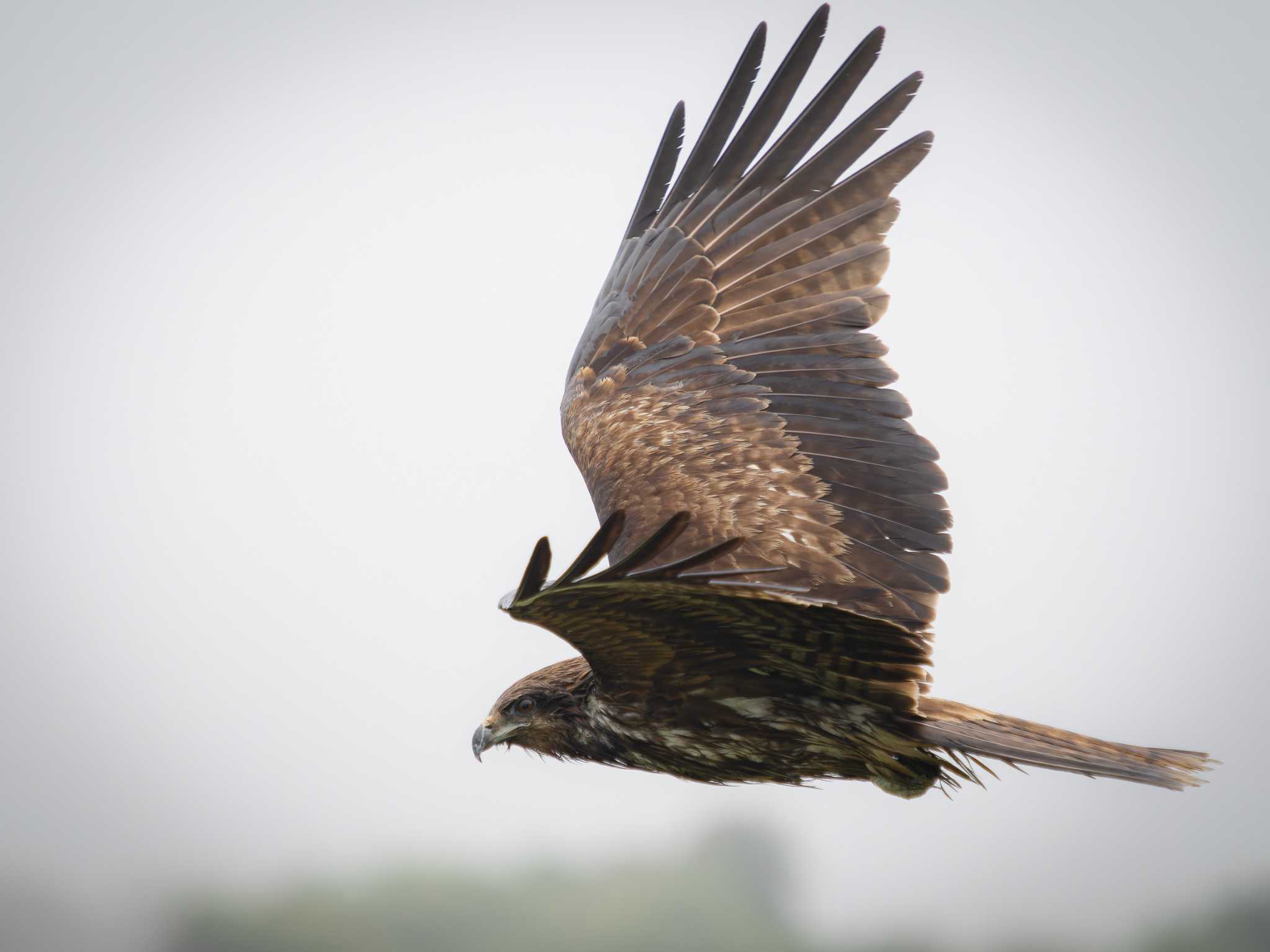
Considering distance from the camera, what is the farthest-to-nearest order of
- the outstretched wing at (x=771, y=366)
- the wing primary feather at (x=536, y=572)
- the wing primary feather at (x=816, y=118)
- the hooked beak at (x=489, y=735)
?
the wing primary feather at (x=816, y=118) < the hooked beak at (x=489, y=735) < the outstretched wing at (x=771, y=366) < the wing primary feather at (x=536, y=572)

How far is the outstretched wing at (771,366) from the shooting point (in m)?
5.71

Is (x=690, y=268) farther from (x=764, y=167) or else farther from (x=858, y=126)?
(x=858, y=126)

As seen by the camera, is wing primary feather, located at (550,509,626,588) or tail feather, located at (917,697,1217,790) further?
tail feather, located at (917,697,1217,790)

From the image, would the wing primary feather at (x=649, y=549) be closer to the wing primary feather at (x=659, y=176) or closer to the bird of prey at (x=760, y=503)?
the bird of prey at (x=760, y=503)

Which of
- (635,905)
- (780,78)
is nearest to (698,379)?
(780,78)

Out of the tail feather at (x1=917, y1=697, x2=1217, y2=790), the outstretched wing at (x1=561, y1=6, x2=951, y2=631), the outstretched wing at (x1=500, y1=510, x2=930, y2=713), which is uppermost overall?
the outstretched wing at (x1=561, y1=6, x2=951, y2=631)

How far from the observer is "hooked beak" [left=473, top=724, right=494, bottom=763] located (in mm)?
6270

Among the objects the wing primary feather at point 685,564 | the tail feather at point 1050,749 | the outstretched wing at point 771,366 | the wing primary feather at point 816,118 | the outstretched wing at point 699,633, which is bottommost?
→ the tail feather at point 1050,749

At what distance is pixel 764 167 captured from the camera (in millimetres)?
7023

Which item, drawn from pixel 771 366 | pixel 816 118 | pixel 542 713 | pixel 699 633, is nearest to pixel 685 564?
pixel 699 633

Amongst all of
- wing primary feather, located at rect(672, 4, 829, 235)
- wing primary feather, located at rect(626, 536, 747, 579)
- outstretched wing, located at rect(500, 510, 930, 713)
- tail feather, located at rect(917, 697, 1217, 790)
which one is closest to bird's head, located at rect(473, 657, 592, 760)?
outstretched wing, located at rect(500, 510, 930, 713)

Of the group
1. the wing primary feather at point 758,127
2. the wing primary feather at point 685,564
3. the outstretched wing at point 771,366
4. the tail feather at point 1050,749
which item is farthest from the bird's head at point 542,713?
the wing primary feather at point 758,127

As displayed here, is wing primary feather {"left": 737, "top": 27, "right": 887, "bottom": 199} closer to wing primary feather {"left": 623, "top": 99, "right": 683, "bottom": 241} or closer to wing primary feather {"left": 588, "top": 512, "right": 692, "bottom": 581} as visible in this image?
wing primary feather {"left": 623, "top": 99, "right": 683, "bottom": 241}

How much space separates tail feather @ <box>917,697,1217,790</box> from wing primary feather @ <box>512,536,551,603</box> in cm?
190
